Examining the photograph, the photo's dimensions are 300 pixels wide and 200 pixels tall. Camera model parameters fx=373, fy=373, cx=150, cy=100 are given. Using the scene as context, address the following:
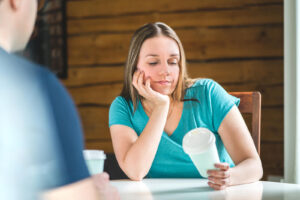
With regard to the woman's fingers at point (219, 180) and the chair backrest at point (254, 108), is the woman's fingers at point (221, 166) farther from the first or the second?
the chair backrest at point (254, 108)

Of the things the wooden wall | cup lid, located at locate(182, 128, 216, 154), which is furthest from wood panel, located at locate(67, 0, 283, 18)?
cup lid, located at locate(182, 128, 216, 154)

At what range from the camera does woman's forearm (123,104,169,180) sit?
46.3 inches

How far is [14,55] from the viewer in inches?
12.8

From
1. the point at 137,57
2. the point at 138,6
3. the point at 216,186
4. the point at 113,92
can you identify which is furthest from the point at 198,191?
the point at 138,6

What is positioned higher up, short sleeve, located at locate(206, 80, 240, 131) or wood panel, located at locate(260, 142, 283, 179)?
short sleeve, located at locate(206, 80, 240, 131)

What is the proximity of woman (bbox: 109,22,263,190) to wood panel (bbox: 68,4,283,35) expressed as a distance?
1605 millimetres

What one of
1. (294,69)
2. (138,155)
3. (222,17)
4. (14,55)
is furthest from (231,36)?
(14,55)

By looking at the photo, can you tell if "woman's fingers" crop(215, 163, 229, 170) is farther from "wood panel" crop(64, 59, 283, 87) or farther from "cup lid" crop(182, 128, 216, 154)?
"wood panel" crop(64, 59, 283, 87)

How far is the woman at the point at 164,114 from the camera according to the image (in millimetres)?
1218

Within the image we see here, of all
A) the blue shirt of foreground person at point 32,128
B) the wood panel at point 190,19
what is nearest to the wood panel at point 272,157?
the wood panel at point 190,19

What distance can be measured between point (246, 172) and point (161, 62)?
0.48 meters

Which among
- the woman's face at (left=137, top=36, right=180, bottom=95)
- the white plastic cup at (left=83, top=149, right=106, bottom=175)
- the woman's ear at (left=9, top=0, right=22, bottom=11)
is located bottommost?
the white plastic cup at (left=83, top=149, right=106, bottom=175)

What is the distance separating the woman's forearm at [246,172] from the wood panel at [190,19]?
6.33ft

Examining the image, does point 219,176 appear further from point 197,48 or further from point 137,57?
point 197,48
